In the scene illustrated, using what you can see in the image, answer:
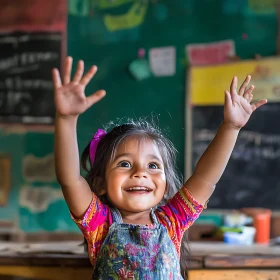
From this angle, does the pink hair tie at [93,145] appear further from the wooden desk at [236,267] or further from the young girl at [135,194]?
the wooden desk at [236,267]

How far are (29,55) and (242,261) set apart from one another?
5.33 ft

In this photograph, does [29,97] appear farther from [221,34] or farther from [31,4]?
[221,34]

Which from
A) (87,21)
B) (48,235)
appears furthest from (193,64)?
(48,235)

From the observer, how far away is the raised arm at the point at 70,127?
100 centimetres

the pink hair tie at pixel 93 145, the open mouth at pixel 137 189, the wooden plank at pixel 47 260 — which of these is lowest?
the wooden plank at pixel 47 260

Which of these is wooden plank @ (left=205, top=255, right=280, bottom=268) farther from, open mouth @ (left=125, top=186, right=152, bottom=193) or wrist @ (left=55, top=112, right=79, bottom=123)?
wrist @ (left=55, top=112, right=79, bottom=123)

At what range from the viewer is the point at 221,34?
241cm

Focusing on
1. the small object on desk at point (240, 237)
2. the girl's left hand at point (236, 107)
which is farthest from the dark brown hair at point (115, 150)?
the small object on desk at point (240, 237)

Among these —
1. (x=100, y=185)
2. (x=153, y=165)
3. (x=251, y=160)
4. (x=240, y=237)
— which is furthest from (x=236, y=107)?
(x=251, y=160)

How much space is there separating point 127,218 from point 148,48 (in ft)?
4.60

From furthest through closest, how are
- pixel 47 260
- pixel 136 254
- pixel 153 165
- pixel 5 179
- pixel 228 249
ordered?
1. pixel 5 179
2. pixel 228 249
3. pixel 47 260
4. pixel 153 165
5. pixel 136 254

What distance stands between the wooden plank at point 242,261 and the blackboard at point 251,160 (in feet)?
1.93

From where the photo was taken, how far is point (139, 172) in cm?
121

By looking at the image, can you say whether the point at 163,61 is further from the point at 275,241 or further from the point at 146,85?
the point at 275,241
